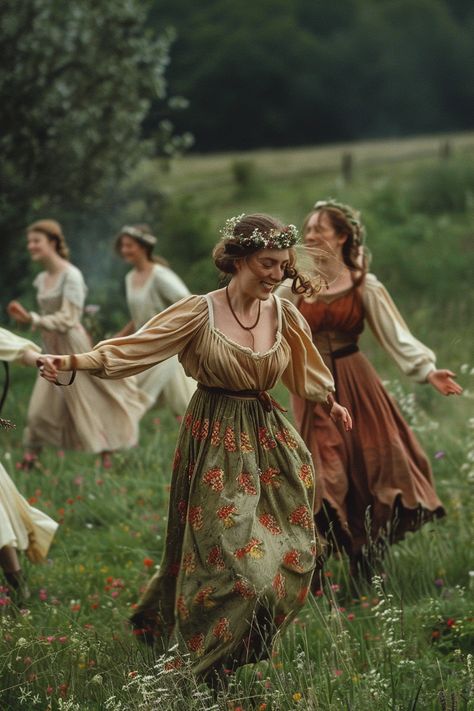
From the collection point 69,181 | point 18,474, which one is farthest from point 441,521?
point 69,181

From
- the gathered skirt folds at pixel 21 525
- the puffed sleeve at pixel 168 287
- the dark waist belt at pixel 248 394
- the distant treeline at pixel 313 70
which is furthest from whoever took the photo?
the distant treeline at pixel 313 70

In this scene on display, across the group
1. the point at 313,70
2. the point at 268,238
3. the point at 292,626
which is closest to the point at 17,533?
the point at 292,626

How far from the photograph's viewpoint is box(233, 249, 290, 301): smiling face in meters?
5.34

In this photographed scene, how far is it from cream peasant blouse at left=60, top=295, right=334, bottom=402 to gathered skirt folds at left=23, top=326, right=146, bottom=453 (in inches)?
153

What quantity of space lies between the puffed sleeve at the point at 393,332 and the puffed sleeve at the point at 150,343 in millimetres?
1864

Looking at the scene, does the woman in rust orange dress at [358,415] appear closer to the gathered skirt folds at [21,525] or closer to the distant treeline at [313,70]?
the gathered skirt folds at [21,525]

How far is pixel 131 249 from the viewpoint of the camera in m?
10.2

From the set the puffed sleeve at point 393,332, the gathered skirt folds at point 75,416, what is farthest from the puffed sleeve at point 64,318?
the puffed sleeve at point 393,332

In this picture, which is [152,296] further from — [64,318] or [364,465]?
[364,465]

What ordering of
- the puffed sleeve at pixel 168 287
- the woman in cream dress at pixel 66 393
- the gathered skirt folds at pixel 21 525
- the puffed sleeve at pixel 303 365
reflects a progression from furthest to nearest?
the puffed sleeve at pixel 168 287
the woman in cream dress at pixel 66 393
the gathered skirt folds at pixel 21 525
the puffed sleeve at pixel 303 365

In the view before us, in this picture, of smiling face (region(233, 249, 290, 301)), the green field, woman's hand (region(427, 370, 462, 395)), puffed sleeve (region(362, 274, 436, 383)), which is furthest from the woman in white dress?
smiling face (region(233, 249, 290, 301))

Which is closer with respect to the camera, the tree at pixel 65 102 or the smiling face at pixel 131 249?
the smiling face at pixel 131 249

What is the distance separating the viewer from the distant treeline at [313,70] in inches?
966

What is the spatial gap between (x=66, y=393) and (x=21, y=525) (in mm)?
2977
